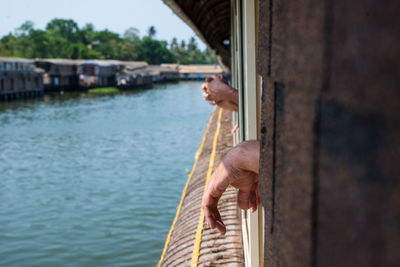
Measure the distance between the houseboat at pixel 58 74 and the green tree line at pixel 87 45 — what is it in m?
17.5

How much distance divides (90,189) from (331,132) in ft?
44.5

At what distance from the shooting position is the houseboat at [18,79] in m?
42.1

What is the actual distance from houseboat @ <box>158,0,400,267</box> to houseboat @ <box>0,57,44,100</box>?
4502 centimetres

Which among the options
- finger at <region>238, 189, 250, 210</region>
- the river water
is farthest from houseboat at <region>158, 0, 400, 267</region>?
the river water

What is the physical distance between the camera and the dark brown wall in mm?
391

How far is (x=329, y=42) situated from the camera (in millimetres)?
466

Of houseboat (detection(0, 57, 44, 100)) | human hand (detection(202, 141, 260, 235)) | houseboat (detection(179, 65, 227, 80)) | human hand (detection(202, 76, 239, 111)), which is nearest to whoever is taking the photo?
human hand (detection(202, 141, 260, 235))

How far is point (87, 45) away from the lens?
97.4m

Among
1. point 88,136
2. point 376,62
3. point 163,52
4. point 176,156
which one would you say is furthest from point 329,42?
point 163,52

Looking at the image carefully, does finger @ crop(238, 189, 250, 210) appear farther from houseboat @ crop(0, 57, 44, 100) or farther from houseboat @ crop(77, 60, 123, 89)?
houseboat @ crop(77, 60, 123, 89)

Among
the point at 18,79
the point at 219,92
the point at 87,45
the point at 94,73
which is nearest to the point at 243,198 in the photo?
the point at 219,92

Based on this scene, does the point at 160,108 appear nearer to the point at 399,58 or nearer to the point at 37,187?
the point at 37,187

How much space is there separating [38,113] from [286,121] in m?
34.7

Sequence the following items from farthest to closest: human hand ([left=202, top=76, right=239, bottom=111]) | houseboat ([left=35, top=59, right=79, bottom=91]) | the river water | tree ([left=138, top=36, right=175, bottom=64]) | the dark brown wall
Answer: tree ([left=138, top=36, right=175, bottom=64]) → houseboat ([left=35, top=59, right=79, bottom=91]) → the river water → human hand ([left=202, top=76, right=239, bottom=111]) → the dark brown wall
